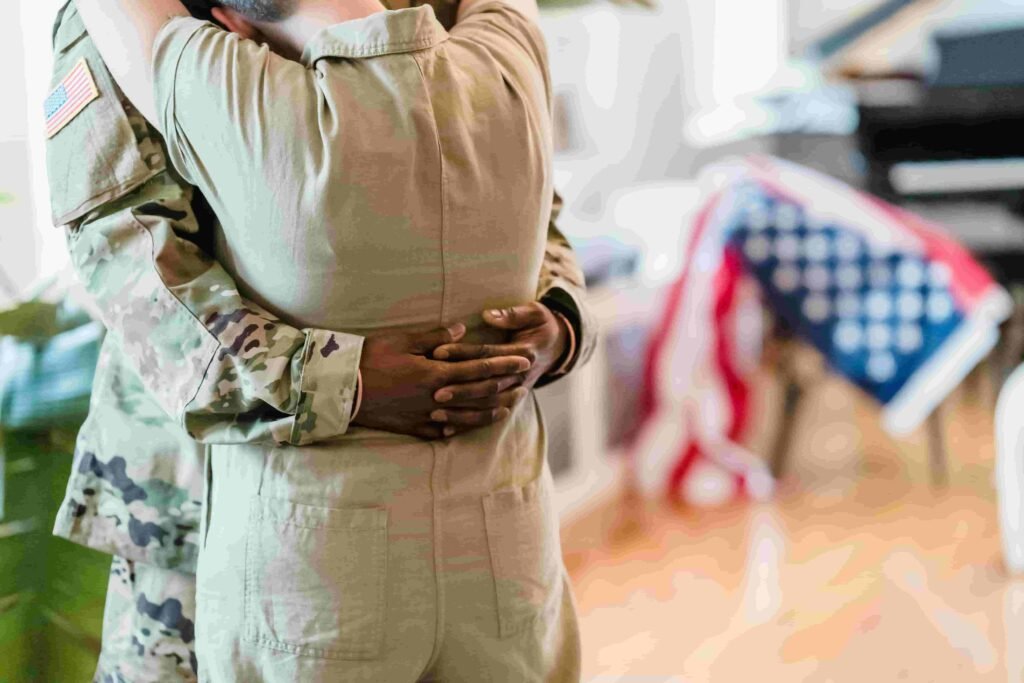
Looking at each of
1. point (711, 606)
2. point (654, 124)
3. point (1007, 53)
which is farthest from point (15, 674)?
point (1007, 53)

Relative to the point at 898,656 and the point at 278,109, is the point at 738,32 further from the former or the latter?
the point at 278,109

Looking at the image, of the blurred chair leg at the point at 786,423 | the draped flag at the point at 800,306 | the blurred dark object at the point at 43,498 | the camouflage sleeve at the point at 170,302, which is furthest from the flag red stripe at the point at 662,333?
the camouflage sleeve at the point at 170,302

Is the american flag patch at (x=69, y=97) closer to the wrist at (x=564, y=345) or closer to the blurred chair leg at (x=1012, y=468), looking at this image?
the wrist at (x=564, y=345)

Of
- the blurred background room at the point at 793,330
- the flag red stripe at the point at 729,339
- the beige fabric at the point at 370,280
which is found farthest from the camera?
the flag red stripe at the point at 729,339

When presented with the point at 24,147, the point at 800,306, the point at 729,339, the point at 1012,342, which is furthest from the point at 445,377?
the point at 1012,342

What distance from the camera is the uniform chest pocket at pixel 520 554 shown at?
38.8 inches

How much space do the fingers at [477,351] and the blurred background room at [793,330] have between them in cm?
145

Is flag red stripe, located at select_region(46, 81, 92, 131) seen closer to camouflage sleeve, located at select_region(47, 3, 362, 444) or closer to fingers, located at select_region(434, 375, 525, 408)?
camouflage sleeve, located at select_region(47, 3, 362, 444)

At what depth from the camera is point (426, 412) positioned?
96 cm

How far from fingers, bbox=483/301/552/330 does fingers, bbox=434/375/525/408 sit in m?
0.05

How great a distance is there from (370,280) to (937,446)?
2922 millimetres

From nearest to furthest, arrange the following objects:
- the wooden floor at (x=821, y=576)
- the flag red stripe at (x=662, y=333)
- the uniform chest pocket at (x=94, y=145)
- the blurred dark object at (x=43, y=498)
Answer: the uniform chest pocket at (x=94, y=145) → the blurred dark object at (x=43, y=498) → the wooden floor at (x=821, y=576) → the flag red stripe at (x=662, y=333)

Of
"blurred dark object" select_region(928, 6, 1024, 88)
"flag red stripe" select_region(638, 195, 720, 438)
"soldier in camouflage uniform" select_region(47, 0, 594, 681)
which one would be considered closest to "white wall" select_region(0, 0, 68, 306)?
"soldier in camouflage uniform" select_region(47, 0, 594, 681)

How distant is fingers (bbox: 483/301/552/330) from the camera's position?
39.0 inches
